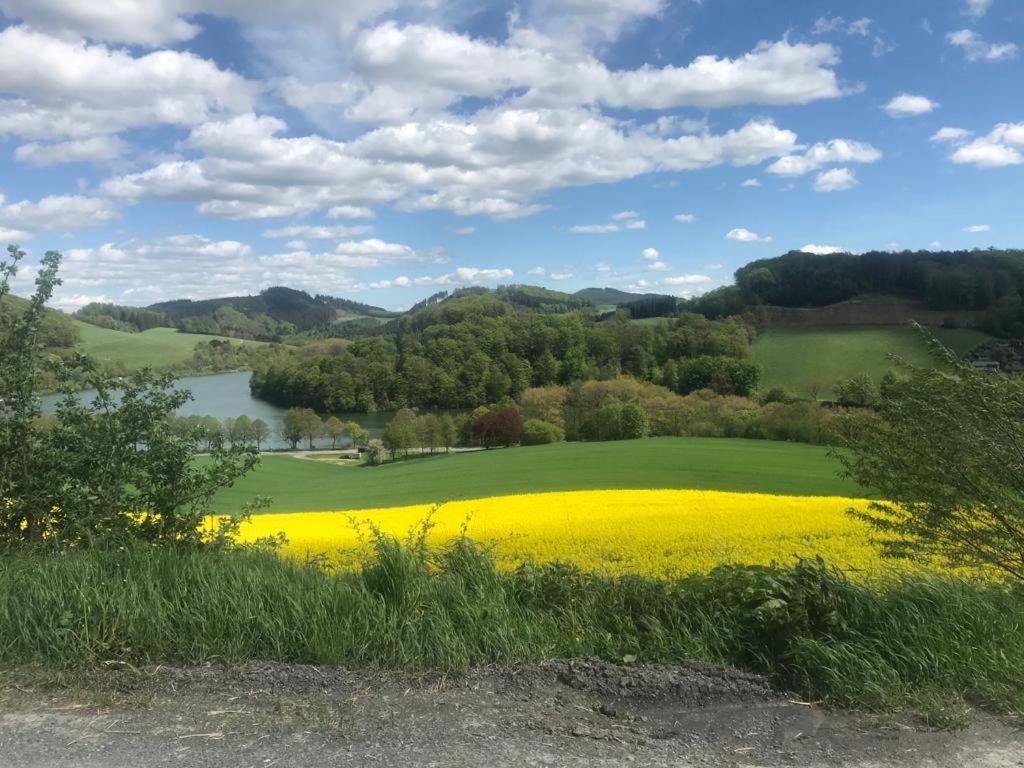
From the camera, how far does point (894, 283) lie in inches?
4109

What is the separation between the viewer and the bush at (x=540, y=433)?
6631cm

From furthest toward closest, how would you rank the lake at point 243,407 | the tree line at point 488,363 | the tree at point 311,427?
the tree line at point 488,363 → the lake at point 243,407 → the tree at point 311,427

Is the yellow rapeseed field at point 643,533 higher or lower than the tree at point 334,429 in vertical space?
higher

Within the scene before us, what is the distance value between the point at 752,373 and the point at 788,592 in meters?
83.5

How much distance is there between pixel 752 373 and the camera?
83.0m

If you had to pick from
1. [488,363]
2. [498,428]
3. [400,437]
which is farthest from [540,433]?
[488,363]

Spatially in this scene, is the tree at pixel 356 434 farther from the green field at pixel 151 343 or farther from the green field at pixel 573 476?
the green field at pixel 151 343

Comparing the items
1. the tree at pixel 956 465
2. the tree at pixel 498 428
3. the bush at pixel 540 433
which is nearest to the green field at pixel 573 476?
the tree at pixel 956 465

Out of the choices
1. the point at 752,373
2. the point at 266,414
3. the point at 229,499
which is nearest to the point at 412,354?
the point at 266,414

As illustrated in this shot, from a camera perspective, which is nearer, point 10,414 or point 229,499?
point 10,414

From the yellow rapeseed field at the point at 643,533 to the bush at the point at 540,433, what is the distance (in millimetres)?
47938

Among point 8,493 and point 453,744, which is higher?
point 8,493

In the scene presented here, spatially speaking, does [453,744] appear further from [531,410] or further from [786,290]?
[786,290]

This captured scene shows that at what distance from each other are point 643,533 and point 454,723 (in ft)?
26.5
